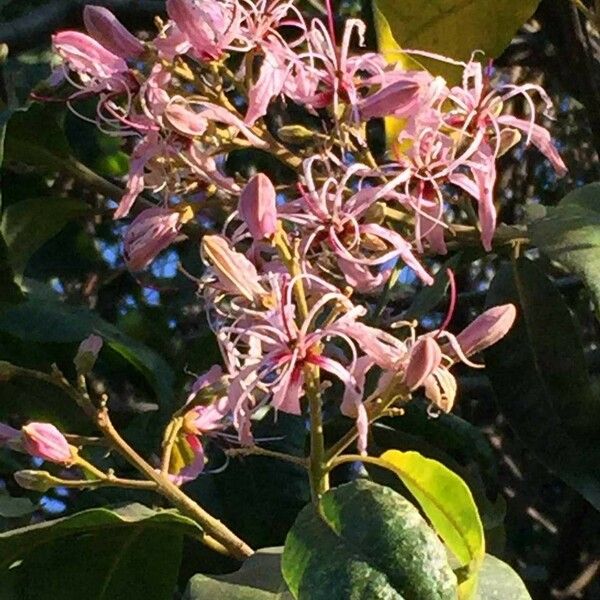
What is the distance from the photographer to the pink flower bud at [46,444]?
90cm

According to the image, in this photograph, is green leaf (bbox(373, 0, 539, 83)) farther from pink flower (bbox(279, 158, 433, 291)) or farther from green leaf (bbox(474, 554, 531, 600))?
green leaf (bbox(474, 554, 531, 600))

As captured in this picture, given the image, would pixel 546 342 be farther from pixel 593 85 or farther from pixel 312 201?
pixel 312 201

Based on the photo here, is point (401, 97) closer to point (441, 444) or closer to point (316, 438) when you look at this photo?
point (316, 438)

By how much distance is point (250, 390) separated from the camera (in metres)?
0.85

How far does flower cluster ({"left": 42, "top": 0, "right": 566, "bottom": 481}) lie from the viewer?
843 mm

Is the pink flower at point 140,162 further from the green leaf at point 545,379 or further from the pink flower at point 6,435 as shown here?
the green leaf at point 545,379

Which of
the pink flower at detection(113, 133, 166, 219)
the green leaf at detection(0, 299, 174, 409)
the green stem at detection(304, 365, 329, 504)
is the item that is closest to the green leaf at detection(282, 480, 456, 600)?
the green stem at detection(304, 365, 329, 504)

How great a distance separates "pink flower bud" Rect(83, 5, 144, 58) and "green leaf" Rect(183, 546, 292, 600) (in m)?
0.32

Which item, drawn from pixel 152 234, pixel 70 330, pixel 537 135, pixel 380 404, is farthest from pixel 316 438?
pixel 70 330

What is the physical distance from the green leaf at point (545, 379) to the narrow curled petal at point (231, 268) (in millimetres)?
407

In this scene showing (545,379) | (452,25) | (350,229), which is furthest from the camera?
(545,379)

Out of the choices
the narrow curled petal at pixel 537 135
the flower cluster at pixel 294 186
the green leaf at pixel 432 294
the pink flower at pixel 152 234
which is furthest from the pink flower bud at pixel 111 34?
the green leaf at pixel 432 294

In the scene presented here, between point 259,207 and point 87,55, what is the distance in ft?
0.71

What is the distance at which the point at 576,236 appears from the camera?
1.00 meters
